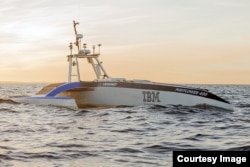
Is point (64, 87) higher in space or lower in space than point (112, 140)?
higher

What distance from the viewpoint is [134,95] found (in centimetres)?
2903

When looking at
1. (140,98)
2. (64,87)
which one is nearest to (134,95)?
(140,98)

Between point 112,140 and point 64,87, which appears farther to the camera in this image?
point 64,87

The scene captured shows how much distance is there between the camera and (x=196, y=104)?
2806 cm

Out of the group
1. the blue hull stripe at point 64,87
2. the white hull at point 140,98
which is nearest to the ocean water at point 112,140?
the white hull at point 140,98

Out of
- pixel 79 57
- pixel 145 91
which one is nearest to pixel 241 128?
pixel 145 91

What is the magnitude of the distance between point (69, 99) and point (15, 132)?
531 inches

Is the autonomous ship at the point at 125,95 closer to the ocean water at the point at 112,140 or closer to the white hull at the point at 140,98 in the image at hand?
the white hull at the point at 140,98

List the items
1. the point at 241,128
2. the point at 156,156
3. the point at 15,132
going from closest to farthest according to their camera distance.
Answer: the point at 156,156
the point at 15,132
the point at 241,128

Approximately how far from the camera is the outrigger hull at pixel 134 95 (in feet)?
92.3

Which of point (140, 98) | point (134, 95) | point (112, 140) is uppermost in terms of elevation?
point (134, 95)

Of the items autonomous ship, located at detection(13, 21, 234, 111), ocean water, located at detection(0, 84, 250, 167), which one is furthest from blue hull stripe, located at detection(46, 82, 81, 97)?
ocean water, located at detection(0, 84, 250, 167)

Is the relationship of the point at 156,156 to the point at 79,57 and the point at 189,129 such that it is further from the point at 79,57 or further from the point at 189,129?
the point at 79,57

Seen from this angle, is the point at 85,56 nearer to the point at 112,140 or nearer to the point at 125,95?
the point at 125,95
